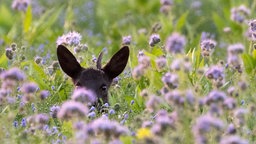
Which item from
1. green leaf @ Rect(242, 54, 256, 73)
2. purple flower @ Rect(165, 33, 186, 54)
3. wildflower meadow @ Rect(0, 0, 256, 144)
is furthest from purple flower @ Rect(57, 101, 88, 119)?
green leaf @ Rect(242, 54, 256, 73)

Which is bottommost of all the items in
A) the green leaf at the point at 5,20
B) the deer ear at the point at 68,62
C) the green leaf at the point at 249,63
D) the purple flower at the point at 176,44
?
the purple flower at the point at 176,44

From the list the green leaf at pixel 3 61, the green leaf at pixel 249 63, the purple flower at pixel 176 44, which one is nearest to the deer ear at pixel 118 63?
the green leaf at pixel 3 61

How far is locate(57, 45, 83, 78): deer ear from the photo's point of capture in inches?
263

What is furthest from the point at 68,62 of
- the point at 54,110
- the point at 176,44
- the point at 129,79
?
the point at 176,44

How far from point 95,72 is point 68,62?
0.82 feet

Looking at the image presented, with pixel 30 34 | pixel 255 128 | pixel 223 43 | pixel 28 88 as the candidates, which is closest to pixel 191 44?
pixel 223 43

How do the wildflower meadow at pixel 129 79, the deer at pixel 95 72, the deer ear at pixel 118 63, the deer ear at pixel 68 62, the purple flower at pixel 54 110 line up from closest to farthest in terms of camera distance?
the wildflower meadow at pixel 129 79 → the purple flower at pixel 54 110 → the deer at pixel 95 72 → the deer ear at pixel 68 62 → the deer ear at pixel 118 63

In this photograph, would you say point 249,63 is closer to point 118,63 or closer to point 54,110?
point 118,63

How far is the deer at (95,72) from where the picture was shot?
21.5 ft

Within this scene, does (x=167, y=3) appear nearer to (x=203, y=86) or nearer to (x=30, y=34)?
(x=203, y=86)

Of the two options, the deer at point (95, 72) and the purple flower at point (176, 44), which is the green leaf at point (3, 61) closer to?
the deer at point (95, 72)

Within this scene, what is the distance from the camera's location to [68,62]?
265 inches

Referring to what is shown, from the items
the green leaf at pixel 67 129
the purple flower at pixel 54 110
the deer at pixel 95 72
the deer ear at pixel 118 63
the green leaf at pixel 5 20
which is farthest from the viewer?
the green leaf at pixel 5 20

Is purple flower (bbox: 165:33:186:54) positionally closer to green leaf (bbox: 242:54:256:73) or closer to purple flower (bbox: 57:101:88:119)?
purple flower (bbox: 57:101:88:119)
